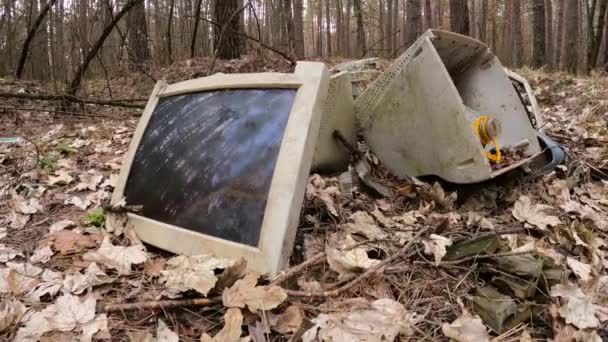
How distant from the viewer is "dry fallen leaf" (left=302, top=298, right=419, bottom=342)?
3.53ft

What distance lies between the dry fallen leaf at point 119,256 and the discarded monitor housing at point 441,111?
4.45 feet

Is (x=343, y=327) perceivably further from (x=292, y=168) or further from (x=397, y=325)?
(x=292, y=168)

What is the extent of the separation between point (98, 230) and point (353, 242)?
109 cm

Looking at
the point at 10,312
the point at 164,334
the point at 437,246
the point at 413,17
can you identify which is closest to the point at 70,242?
the point at 10,312

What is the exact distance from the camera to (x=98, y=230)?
5.75ft

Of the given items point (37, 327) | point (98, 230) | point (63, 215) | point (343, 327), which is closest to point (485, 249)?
point (343, 327)

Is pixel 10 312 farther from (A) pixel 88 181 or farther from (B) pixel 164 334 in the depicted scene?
(A) pixel 88 181

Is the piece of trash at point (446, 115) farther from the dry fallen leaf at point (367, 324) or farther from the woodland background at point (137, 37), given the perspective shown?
the woodland background at point (137, 37)

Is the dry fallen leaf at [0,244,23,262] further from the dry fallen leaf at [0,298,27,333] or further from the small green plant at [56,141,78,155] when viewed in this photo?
the small green plant at [56,141,78,155]

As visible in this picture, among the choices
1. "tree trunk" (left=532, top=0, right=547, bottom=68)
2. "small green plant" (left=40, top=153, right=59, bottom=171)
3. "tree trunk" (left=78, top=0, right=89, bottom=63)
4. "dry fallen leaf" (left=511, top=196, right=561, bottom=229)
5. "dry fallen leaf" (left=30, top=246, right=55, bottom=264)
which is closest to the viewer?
"dry fallen leaf" (left=30, top=246, right=55, bottom=264)

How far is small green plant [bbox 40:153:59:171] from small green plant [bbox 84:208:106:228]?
3.28 ft

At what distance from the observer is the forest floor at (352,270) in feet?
3.76

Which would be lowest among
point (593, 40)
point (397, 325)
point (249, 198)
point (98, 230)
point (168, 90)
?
point (397, 325)

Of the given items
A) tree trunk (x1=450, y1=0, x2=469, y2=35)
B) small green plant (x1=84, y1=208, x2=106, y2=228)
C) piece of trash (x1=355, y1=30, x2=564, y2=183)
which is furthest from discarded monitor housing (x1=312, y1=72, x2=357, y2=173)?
tree trunk (x1=450, y1=0, x2=469, y2=35)
